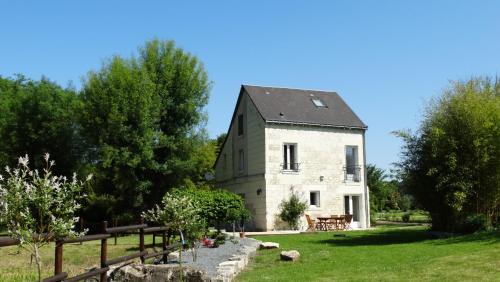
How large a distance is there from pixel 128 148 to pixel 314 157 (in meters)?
10.9

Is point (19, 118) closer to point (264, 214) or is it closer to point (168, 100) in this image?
point (168, 100)

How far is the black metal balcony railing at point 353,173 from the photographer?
32.8 m

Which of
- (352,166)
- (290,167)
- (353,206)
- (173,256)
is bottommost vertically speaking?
(173,256)

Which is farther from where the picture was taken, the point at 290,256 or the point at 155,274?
the point at 290,256

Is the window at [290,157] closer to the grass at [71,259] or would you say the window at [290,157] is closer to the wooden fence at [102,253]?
the grass at [71,259]

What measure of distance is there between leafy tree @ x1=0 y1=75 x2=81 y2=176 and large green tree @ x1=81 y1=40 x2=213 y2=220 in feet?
8.46

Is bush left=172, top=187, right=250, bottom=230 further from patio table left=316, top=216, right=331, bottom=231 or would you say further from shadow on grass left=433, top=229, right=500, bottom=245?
patio table left=316, top=216, right=331, bottom=231

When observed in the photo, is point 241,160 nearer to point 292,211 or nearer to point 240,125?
point 240,125

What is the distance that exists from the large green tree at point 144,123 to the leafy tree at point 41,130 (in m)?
2.58

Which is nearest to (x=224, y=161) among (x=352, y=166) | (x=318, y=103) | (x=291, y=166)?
(x=291, y=166)

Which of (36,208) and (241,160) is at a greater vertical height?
(241,160)

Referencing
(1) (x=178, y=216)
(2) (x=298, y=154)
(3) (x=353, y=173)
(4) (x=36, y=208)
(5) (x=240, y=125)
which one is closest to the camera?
(4) (x=36, y=208)

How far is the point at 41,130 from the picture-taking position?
106 feet

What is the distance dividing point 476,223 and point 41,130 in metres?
25.1
